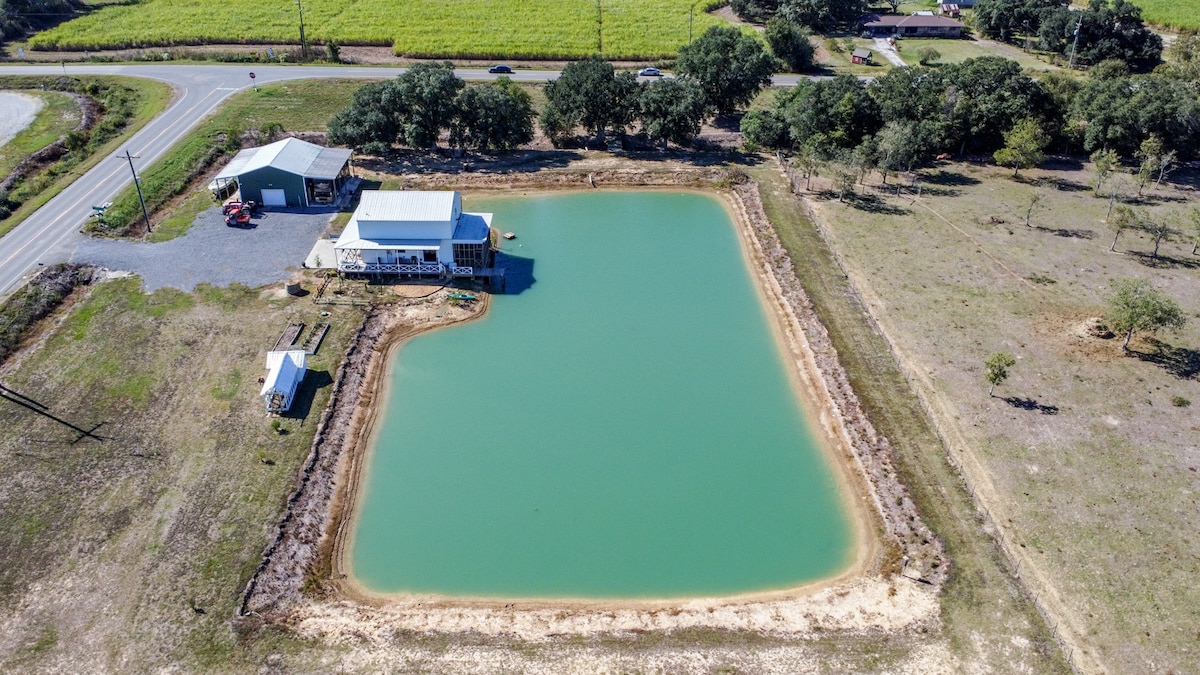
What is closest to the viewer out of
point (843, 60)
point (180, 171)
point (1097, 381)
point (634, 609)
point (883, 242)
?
point (634, 609)

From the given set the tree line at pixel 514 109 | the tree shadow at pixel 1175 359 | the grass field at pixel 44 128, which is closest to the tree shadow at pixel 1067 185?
the tree shadow at pixel 1175 359

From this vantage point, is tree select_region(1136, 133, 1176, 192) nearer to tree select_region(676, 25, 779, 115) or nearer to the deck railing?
tree select_region(676, 25, 779, 115)

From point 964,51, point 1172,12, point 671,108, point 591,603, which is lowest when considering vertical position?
point 591,603

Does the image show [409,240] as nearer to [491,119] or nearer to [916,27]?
[491,119]

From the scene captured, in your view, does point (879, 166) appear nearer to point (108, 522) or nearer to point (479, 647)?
point (479, 647)

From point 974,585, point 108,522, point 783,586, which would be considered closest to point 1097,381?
point 974,585

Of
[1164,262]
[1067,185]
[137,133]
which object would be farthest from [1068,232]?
[137,133]

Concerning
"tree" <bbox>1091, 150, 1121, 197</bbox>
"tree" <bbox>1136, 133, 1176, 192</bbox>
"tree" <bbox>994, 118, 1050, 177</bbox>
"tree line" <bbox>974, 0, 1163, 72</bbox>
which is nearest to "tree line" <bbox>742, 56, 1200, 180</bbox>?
"tree" <bbox>994, 118, 1050, 177</bbox>
